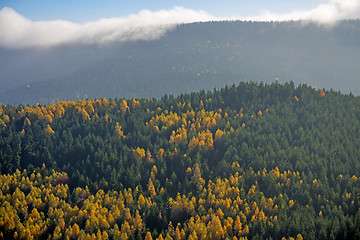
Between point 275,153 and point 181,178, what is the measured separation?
44.0 meters

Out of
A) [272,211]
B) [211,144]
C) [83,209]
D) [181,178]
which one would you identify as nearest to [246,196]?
[272,211]

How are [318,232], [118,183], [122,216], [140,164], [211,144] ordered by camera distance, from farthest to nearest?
[211,144], [140,164], [118,183], [122,216], [318,232]

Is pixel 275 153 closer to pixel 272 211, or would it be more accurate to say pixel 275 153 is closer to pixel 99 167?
pixel 272 211

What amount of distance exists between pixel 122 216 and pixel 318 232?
2575 inches

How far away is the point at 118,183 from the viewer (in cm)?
17250

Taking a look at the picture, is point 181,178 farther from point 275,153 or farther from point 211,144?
point 275,153

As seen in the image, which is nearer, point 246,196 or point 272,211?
point 272,211

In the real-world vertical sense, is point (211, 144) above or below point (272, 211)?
above

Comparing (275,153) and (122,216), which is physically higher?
(275,153)

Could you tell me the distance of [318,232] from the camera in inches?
5162

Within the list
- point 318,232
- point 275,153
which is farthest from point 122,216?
point 275,153

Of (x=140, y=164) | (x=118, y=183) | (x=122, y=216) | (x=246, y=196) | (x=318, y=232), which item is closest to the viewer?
(x=318, y=232)

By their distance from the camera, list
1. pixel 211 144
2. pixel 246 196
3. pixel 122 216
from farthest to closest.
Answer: pixel 211 144 < pixel 246 196 < pixel 122 216

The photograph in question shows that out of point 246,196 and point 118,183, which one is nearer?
point 246,196
